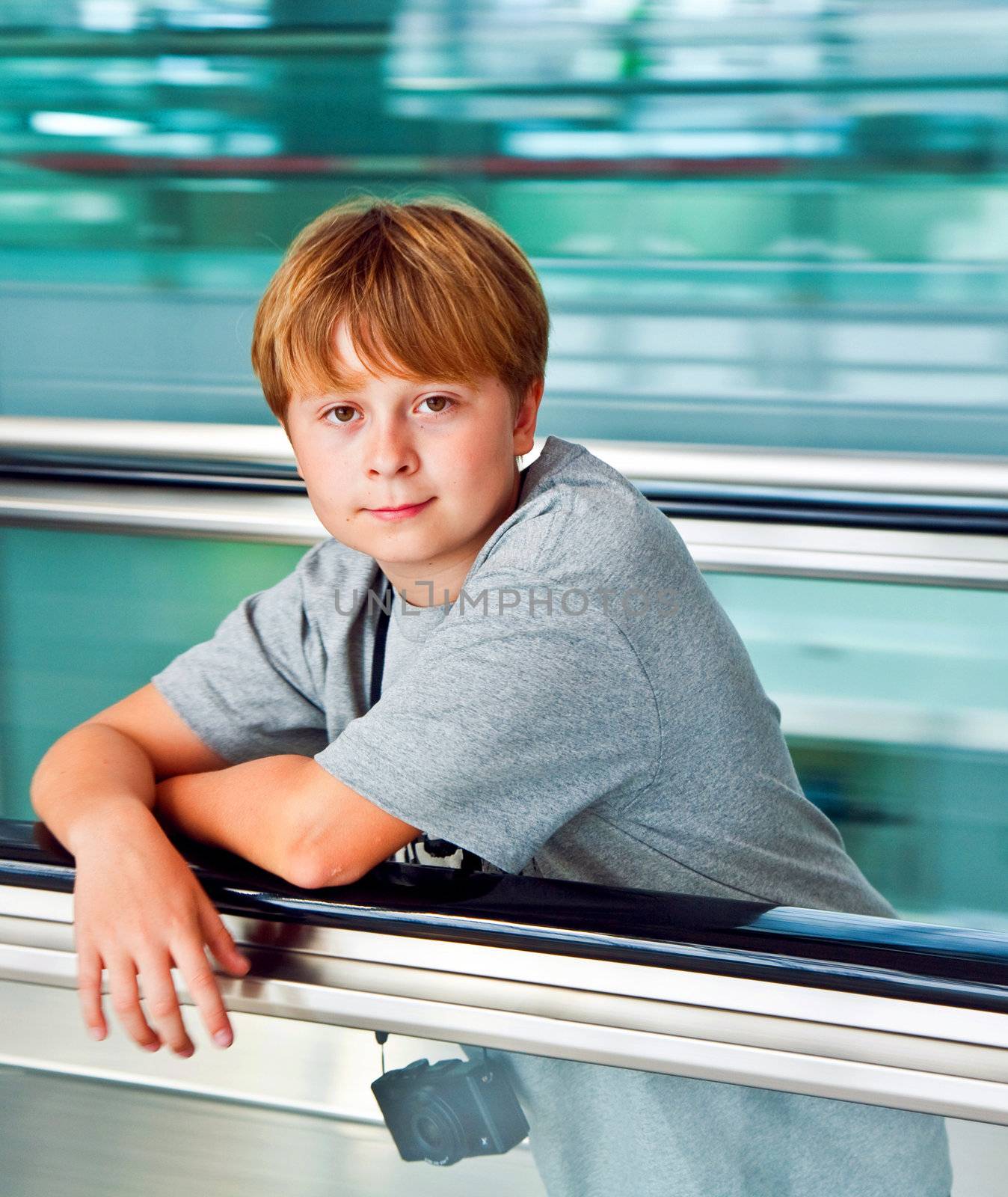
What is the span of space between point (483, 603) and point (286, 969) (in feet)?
0.87

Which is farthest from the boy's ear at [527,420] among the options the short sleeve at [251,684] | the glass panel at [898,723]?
the glass panel at [898,723]

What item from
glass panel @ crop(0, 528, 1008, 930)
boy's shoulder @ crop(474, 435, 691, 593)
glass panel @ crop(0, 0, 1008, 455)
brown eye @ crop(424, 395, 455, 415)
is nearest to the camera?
boy's shoulder @ crop(474, 435, 691, 593)

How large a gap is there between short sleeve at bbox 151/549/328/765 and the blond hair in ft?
0.69

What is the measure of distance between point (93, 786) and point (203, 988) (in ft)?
0.73

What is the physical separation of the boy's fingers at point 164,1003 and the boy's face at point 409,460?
0.36 m

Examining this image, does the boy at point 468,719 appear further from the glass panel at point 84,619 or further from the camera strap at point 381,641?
the glass panel at point 84,619

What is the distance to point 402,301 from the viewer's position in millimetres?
854

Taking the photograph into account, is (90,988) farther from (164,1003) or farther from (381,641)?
(381,641)

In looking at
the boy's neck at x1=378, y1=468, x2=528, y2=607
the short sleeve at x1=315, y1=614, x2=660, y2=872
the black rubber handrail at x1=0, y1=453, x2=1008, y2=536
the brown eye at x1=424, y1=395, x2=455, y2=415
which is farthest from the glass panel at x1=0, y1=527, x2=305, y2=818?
the short sleeve at x1=315, y1=614, x2=660, y2=872

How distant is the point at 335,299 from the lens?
0.87 m

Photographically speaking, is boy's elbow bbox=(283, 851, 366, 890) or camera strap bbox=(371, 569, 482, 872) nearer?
boy's elbow bbox=(283, 851, 366, 890)

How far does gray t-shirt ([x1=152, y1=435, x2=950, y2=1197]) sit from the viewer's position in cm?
63

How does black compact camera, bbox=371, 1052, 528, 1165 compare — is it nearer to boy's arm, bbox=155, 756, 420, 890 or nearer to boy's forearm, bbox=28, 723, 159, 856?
boy's arm, bbox=155, 756, 420, 890

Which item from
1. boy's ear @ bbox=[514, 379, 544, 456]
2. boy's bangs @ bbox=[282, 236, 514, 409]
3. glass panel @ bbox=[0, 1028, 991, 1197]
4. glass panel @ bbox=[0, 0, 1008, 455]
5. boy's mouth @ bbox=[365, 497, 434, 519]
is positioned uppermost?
glass panel @ bbox=[0, 0, 1008, 455]
